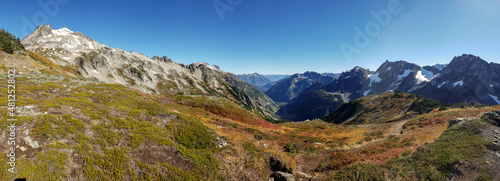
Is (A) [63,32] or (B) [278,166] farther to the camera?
(A) [63,32]

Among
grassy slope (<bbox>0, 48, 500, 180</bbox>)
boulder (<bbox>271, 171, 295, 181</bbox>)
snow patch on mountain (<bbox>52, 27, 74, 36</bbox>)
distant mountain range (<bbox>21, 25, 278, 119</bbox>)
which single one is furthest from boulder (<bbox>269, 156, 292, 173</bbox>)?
snow patch on mountain (<bbox>52, 27, 74, 36</bbox>)

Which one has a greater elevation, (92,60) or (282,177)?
(92,60)

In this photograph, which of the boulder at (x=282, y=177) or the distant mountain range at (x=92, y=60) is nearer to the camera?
the boulder at (x=282, y=177)

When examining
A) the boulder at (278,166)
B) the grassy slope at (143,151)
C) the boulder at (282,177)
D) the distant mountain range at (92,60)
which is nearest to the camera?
the grassy slope at (143,151)

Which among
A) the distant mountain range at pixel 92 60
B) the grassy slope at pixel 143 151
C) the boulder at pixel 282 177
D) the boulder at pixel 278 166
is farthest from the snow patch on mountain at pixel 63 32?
the boulder at pixel 282 177

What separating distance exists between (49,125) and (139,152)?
5.57 meters

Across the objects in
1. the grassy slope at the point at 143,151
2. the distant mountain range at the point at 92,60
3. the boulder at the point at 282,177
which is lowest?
the boulder at the point at 282,177

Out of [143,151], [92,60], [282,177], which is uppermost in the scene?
[92,60]

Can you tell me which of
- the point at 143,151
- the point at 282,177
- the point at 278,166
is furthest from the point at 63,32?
the point at 282,177

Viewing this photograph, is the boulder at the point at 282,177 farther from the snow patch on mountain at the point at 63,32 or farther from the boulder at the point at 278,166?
the snow patch on mountain at the point at 63,32

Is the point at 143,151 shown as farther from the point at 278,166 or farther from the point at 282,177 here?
the point at 278,166

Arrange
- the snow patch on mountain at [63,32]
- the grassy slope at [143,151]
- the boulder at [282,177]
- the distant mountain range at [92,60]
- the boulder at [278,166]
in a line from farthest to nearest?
the snow patch on mountain at [63,32] < the distant mountain range at [92,60] < the boulder at [278,166] < the boulder at [282,177] < the grassy slope at [143,151]

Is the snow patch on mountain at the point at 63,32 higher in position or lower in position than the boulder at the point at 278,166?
higher

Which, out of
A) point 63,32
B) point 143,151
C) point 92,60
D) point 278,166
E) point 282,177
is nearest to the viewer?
point 143,151
